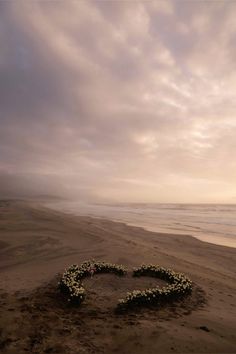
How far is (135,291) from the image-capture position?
340 inches

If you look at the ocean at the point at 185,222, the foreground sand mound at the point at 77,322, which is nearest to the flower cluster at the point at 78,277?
the foreground sand mound at the point at 77,322

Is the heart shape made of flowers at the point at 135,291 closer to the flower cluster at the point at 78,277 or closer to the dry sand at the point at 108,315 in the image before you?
the flower cluster at the point at 78,277

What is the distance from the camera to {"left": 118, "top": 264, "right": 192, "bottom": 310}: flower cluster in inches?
331

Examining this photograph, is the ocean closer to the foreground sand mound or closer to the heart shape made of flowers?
the heart shape made of flowers

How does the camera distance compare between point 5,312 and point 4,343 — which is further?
point 5,312

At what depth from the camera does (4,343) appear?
6.40 m

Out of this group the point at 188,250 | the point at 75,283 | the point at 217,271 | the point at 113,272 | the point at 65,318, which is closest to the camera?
the point at 65,318

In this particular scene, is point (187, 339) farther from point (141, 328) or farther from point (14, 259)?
point (14, 259)

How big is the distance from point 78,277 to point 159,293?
359 cm

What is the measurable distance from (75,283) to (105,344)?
3618 millimetres

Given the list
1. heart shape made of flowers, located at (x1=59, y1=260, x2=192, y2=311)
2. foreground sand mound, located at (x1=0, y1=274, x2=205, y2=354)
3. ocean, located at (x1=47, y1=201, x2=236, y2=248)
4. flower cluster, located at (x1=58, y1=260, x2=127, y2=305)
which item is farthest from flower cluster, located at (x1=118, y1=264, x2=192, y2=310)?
ocean, located at (x1=47, y1=201, x2=236, y2=248)

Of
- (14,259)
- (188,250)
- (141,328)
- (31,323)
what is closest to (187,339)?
(141,328)

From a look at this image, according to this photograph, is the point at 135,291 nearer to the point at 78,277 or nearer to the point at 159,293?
the point at 159,293

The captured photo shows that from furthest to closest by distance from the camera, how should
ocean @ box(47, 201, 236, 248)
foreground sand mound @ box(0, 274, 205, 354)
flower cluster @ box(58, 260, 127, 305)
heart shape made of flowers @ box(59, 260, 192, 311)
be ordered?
1. ocean @ box(47, 201, 236, 248)
2. flower cluster @ box(58, 260, 127, 305)
3. heart shape made of flowers @ box(59, 260, 192, 311)
4. foreground sand mound @ box(0, 274, 205, 354)
